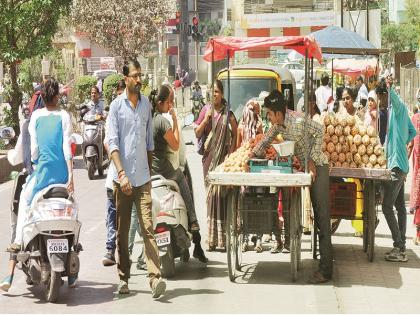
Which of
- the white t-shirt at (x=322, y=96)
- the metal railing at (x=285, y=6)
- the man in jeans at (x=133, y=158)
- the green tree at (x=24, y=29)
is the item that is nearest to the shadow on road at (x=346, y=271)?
the man in jeans at (x=133, y=158)

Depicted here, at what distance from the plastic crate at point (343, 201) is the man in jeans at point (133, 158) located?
264cm

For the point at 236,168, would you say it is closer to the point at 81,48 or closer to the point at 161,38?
the point at 161,38

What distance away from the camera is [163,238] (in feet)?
32.5

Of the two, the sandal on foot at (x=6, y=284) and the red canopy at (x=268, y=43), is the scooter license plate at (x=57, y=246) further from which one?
the red canopy at (x=268, y=43)

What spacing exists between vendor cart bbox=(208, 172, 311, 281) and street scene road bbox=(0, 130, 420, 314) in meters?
0.31

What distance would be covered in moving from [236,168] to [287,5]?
255 feet

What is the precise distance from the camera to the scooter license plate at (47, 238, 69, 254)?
28.8 feet

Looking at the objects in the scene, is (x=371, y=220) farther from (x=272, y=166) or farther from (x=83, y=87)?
(x=83, y=87)

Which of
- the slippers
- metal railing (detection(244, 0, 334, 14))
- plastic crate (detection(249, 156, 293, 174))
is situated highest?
metal railing (detection(244, 0, 334, 14))

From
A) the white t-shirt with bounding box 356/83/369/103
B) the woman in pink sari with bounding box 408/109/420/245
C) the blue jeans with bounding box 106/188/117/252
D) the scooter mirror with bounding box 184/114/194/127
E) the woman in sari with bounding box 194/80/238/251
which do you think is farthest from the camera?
the white t-shirt with bounding box 356/83/369/103

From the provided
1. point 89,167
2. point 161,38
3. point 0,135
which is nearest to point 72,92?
point 89,167

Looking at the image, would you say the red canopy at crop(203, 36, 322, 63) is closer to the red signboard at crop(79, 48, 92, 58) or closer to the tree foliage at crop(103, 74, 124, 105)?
the tree foliage at crop(103, 74, 124, 105)

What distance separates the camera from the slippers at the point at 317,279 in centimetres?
981

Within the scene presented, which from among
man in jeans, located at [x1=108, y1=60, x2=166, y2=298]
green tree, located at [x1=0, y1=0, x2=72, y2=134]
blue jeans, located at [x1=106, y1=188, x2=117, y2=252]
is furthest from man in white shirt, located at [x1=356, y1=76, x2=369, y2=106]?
man in jeans, located at [x1=108, y1=60, x2=166, y2=298]
